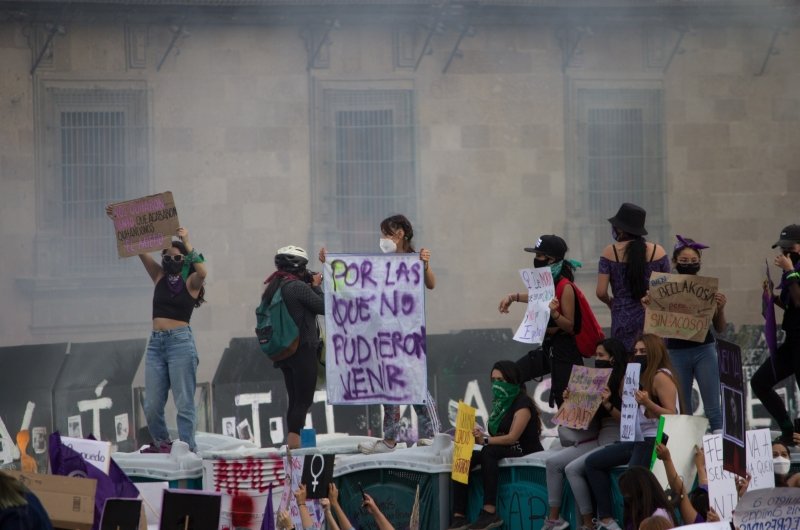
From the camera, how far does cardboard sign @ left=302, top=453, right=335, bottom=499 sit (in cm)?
→ 848

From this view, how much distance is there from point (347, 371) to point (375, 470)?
2.80 ft

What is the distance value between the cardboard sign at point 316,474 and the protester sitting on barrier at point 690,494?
165cm

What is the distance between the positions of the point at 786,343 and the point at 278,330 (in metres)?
3.06

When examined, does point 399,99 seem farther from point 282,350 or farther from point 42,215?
point 282,350

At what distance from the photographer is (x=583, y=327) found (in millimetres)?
9781

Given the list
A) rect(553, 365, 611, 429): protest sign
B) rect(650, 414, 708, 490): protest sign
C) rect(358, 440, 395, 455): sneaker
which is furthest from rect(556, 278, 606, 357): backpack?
rect(650, 414, 708, 490): protest sign

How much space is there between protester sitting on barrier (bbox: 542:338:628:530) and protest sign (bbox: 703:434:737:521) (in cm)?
75

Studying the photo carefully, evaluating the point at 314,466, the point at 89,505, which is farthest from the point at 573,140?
the point at 89,505

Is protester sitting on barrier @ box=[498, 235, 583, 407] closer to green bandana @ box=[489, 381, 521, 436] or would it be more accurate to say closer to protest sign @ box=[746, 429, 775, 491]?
green bandana @ box=[489, 381, 521, 436]

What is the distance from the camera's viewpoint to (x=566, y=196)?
19359mm

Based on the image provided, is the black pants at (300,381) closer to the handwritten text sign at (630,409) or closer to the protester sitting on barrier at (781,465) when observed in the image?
the handwritten text sign at (630,409)

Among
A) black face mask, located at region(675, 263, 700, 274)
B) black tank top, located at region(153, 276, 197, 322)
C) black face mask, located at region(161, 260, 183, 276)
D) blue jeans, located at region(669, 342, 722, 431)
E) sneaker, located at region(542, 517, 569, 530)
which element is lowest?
sneaker, located at region(542, 517, 569, 530)

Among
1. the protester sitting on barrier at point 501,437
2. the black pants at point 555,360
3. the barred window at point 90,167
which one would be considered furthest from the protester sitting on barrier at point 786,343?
the barred window at point 90,167

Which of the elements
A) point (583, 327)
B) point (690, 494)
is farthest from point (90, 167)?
point (690, 494)
